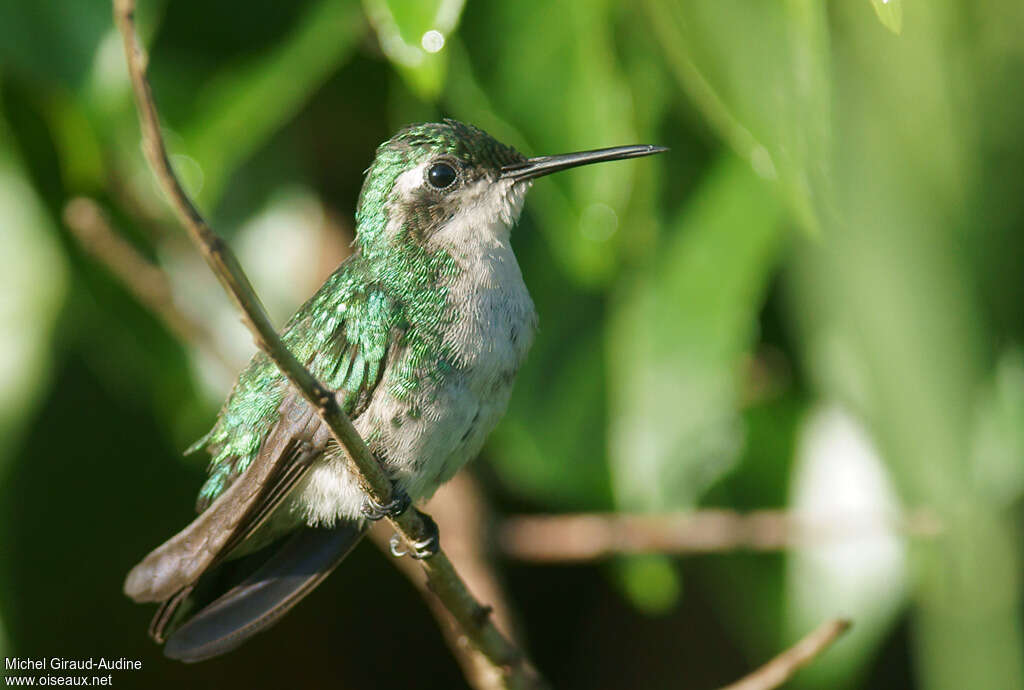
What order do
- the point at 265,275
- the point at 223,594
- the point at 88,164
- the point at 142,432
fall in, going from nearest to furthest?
the point at 223,594, the point at 88,164, the point at 265,275, the point at 142,432

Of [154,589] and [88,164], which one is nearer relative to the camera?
[154,589]

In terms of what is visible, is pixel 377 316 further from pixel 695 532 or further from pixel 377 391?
pixel 695 532

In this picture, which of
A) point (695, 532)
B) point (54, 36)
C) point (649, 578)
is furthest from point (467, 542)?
point (54, 36)

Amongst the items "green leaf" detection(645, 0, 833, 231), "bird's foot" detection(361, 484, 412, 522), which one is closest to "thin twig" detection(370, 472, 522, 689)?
"bird's foot" detection(361, 484, 412, 522)

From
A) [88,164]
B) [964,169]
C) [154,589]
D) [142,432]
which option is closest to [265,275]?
[88,164]

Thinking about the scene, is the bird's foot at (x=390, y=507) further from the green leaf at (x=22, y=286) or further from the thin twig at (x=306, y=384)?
A: the green leaf at (x=22, y=286)

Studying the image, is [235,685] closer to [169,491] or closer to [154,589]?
[169,491]

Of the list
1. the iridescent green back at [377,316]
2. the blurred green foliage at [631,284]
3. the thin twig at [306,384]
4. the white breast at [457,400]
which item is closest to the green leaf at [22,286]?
the blurred green foliage at [631,284]
